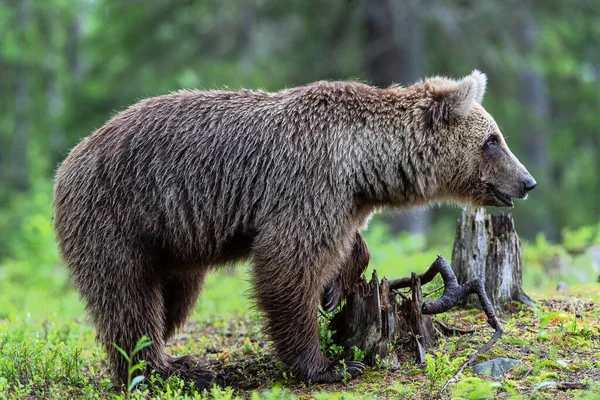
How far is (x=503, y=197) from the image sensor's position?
6.44 m

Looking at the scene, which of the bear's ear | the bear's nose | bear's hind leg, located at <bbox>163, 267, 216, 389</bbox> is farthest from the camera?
bear's hind leg, located at <bbox>163, 267, 216, 389</bbox>

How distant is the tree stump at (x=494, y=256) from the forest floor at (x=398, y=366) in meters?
0.18

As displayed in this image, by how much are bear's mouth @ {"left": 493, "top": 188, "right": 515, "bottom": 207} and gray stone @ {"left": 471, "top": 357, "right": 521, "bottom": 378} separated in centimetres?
144

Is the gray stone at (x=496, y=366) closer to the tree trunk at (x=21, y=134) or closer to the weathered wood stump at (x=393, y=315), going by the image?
the weathered wood stump at (x=393, y=315)

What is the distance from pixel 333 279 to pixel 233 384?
3.93ft

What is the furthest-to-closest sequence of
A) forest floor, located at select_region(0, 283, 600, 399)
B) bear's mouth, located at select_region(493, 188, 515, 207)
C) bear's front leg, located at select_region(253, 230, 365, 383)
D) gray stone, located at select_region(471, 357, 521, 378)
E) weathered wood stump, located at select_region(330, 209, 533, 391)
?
1. bear's mouth, located at select_region(493, 188, 515, 207)
2. weathered wood stump, located at select_region(330, 209, 533, 391)
3. bear's front leg, located at select_region(253, 230, 365, 383)
4. gray stone, located at select_region(471, 357, 521, 378)
5. forest floor, located at select_region(0, 283, 600, 399)

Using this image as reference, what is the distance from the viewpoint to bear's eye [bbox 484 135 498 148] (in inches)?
250

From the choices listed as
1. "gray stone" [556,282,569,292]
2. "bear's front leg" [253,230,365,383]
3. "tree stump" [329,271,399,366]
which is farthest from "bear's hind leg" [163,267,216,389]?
"gray stone" [556,282,569,292]

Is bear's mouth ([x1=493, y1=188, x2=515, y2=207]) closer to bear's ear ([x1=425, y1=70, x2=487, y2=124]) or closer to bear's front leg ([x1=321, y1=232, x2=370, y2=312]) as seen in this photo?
bear's ear ([x1=425, y1=70, x2=487, y2=124])

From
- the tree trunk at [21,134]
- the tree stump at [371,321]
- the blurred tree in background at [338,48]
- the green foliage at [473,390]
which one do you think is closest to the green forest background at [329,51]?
the blurred tree in background at [338,48]

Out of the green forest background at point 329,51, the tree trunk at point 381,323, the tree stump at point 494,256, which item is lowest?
the tree trunk at point 381,323

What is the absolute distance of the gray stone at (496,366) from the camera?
545 cm

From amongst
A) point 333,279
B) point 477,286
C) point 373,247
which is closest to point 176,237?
point 333,279

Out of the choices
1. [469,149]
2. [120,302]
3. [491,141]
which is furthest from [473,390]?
[120,302]
